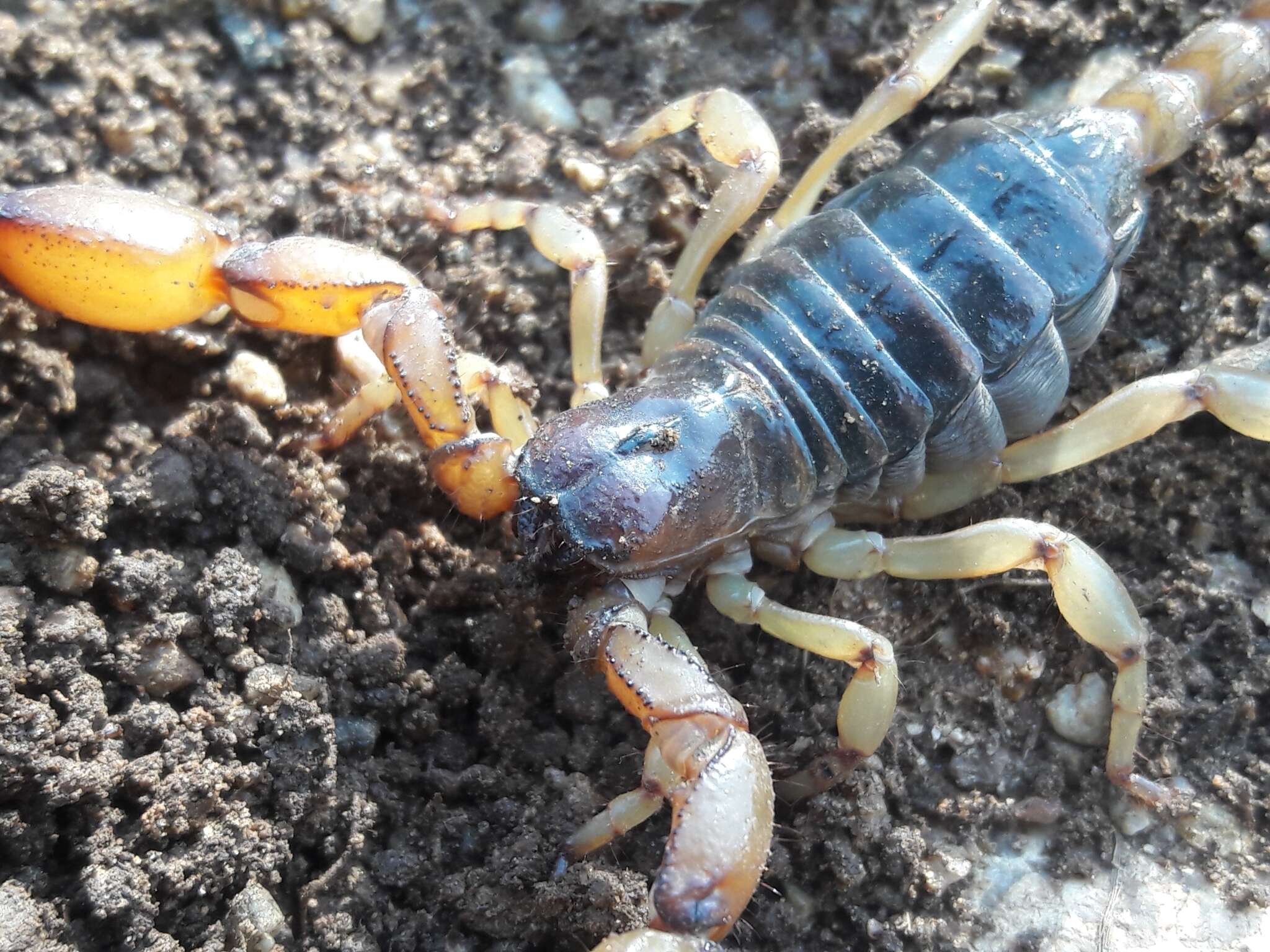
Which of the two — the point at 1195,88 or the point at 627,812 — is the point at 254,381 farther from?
the point at 1195,88

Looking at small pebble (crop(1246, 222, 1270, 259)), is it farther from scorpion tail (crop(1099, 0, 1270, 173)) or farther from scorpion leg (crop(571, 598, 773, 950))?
scorpion leg (crop(571, 598, 773, 950))

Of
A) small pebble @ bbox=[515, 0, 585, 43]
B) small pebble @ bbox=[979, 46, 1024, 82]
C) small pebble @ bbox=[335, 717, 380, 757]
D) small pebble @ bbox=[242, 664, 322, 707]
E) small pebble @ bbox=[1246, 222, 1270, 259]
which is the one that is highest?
small pebble @ bbox=[979, 46, 1024, 82]

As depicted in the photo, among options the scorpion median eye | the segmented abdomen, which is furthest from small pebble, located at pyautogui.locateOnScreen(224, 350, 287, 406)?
the segmented abdomen

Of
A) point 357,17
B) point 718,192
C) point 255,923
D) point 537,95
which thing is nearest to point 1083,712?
point 718,192

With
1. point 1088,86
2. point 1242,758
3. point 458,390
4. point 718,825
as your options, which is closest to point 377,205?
point 458,390

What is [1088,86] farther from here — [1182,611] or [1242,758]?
[1242,758]
